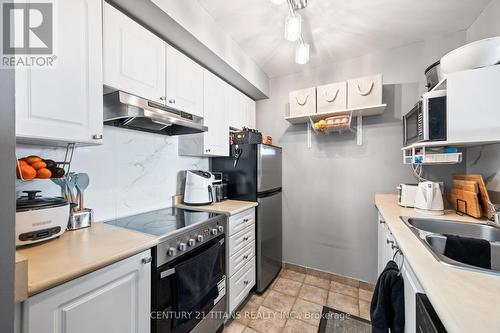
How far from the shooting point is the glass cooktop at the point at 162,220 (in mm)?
1234

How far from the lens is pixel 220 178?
221 cm

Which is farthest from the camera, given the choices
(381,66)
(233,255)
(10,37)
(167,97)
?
(381,66)

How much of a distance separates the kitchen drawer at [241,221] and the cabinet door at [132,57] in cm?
106

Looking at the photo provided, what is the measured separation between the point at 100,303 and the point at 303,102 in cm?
223

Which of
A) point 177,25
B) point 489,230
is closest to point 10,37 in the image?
point 177,25

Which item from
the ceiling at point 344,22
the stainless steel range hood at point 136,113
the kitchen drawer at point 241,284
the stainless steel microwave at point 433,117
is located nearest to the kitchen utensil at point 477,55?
the stainless steel microwave at point 433,117

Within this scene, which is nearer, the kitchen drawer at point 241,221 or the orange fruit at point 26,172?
the orange fruit at point 26,172

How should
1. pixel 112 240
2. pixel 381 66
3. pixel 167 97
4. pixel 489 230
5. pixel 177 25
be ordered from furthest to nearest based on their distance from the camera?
pixel 381 66, pixel 167 97, pixel 177 25, pixel 489 230, pixel 112 240

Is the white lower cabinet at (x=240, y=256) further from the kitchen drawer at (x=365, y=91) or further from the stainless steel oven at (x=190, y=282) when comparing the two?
the kitchen drawer at (x=365, y=91)

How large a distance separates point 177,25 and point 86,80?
692mm

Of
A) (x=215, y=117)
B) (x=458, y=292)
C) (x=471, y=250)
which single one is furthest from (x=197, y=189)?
(x=471, y=250)

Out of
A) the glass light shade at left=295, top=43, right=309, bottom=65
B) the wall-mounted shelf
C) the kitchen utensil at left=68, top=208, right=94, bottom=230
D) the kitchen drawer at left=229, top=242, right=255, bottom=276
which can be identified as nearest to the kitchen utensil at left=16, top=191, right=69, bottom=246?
the kitchen utensil at left=68, top=208, right=94, bottom=230

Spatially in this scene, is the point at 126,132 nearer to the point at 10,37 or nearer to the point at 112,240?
the point at 112,240

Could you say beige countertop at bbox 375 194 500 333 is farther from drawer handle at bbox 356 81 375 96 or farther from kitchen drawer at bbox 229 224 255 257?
drawer handle at bbox 356 81 375 96
